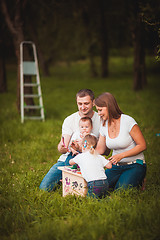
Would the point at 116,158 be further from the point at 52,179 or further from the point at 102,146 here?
the point at 52,179

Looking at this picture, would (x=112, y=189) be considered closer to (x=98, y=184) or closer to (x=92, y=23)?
(x=98, y=184)

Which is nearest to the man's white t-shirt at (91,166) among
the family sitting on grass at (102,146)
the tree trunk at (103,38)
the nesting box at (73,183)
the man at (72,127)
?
the family sitting on grass at (102,146)

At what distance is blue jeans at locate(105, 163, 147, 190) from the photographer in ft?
13.7

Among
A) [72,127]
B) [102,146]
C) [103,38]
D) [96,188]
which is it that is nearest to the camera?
[96,188]

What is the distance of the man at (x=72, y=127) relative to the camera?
15.0 feet

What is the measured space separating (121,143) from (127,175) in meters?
0.44

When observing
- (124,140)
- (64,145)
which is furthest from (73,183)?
(124,140)

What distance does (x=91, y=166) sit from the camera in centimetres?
401

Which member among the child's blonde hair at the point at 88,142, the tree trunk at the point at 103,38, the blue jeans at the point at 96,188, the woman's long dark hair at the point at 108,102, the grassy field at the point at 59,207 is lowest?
the grassy field at the point at 59,207

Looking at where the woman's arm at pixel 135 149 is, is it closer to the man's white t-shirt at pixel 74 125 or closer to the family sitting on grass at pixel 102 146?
the family sitting on grass at pixel 102 146

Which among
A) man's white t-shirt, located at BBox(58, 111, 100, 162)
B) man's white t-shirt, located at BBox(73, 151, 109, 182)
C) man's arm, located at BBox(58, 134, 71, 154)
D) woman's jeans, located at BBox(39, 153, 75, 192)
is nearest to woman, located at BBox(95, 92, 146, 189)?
man's white t-shirt, located at BBox(73, 151, 109, 182)

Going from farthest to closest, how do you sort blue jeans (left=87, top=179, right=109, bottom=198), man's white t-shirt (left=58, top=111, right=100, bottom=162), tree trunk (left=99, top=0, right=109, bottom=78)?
tree trunk (left=99, top=0, right=109, bottom=78), man's white t-shirt (left=58, top=111, right=100, bottom=162), blue jeans (left=87, top=179, right=109, bottom=198)

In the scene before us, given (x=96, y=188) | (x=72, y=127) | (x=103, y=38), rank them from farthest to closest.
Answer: (x=103, y=38) → (x=72, y=127) → (x=96, y=188)

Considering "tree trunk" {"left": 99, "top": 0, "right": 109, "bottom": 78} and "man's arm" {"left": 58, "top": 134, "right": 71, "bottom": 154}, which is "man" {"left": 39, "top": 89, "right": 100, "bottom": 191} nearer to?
"man's arm" {"left": 58, "top": 134, "right": 71, "bottom": 154}
